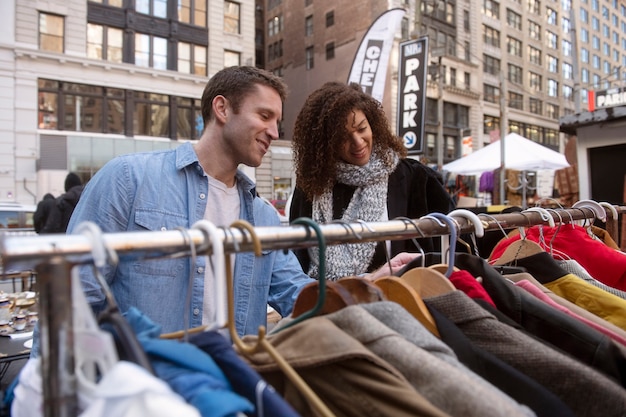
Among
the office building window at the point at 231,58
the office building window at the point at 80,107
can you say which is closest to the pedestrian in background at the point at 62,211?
the office building window at the point at 80,107

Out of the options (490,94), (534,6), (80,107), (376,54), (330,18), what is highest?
(534,6)

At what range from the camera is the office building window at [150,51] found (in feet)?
71.5

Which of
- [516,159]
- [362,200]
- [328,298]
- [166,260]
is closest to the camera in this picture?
[328,298]

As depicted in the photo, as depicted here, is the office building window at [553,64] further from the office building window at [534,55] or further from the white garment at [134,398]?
the white garment at [134,398]

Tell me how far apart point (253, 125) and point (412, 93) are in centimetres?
912

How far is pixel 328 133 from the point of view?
263 centimetres

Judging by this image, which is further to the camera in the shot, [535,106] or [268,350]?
[535,106]

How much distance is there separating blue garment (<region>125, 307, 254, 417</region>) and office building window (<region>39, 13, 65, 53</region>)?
22.5 metres

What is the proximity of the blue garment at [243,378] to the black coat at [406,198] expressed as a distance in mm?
1750

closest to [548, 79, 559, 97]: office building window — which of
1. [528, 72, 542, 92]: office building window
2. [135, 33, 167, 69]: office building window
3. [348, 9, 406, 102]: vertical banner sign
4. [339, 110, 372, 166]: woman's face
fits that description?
[528, 72, 542, 92]: office building window

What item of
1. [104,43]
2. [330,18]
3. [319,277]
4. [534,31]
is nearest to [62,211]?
[319,277]

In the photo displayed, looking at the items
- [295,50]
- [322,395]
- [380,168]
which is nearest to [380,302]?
[322,395]

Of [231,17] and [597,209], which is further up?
[231,17]

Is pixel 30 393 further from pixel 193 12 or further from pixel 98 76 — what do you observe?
pixel 193 12
